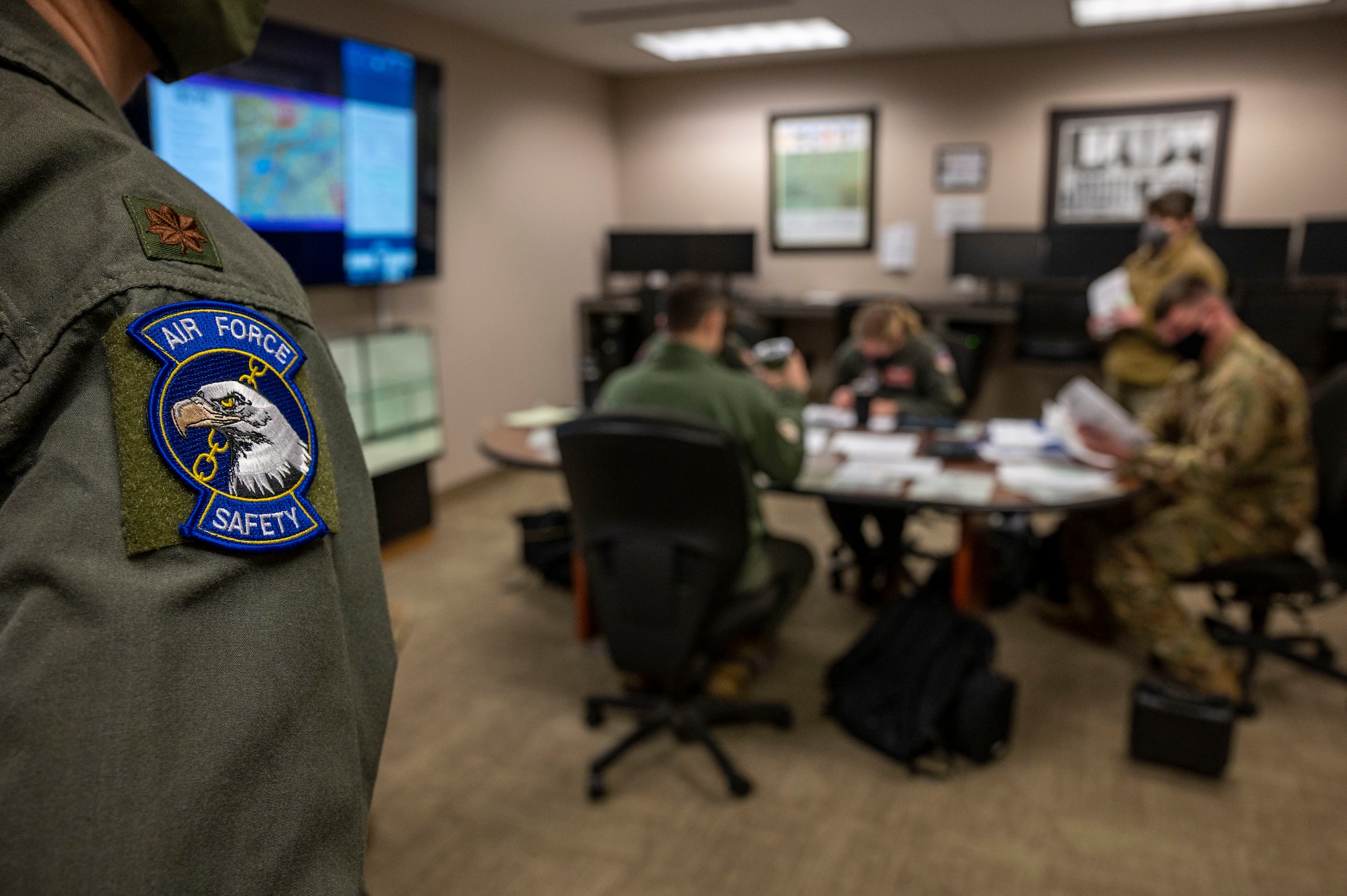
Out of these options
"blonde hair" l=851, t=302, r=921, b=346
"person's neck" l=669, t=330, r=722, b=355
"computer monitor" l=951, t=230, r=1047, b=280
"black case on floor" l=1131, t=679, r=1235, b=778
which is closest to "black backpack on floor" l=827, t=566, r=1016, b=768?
"black case on floor" l=1131, t=679, r=1235, b=778

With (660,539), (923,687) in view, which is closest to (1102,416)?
(923,687)

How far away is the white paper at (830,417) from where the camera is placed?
135 inches

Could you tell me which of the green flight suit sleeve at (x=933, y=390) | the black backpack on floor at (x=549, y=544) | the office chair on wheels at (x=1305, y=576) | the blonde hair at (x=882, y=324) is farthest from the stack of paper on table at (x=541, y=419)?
the office chair on wheels at (x=1305, y=576)

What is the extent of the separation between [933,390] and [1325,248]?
3079 mm

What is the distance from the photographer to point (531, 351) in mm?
5828

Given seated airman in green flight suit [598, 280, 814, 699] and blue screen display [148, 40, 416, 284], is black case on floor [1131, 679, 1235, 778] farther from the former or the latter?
blue screen display [148, 40, 416, 284]

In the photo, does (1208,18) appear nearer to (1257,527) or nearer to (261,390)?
(1257,527)

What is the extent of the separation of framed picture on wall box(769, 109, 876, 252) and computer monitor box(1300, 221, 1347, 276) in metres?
2.52

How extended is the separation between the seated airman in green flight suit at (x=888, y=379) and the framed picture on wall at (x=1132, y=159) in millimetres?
2535

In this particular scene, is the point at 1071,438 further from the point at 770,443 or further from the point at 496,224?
the point at 496,224

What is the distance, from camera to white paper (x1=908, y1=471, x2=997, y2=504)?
7.98ft

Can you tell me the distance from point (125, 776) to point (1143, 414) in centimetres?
321

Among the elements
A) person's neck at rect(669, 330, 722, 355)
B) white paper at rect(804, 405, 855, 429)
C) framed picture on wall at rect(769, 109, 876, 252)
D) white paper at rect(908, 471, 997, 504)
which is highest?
framed picture on wall at rect(769, 109, 876, 252)


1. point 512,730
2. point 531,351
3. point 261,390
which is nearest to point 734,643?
point 512,730
